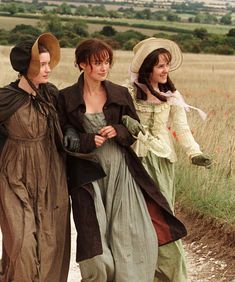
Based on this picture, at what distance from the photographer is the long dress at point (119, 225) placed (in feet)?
13.9

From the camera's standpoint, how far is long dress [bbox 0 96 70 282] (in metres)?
4.23

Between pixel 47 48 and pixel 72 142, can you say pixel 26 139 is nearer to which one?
pixel 72 142

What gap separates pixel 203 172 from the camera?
671 centimetres

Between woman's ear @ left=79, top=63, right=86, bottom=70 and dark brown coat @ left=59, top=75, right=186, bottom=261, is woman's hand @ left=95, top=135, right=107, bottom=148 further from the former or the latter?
woman's ear @ left=79, top=63, right=86, bottom=70

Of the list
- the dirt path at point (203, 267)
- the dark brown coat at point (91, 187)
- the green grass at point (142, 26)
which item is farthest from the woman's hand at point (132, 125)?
the green grass at point (142, 26)

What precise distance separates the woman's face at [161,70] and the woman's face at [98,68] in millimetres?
406

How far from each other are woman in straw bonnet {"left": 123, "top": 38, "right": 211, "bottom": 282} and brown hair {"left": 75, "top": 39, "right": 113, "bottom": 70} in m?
0.38

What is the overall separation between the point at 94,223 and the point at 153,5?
10646 cm

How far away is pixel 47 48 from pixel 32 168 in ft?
2.30

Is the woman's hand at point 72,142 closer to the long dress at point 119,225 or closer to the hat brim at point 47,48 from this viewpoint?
the long dress at point 119,225

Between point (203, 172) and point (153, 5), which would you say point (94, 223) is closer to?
point (203, 172)

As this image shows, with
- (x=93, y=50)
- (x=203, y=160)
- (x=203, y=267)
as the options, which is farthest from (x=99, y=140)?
(x=203, y=267)

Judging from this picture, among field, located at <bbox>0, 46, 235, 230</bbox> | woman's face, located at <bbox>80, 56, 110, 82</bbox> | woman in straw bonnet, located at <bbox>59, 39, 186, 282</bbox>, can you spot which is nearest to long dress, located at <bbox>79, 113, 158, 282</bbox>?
woman in straw bonnet, located at <bbox>59, 39, 186, 282</bbox>

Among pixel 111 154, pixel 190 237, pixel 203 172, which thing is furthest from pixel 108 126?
pixel 203 172
